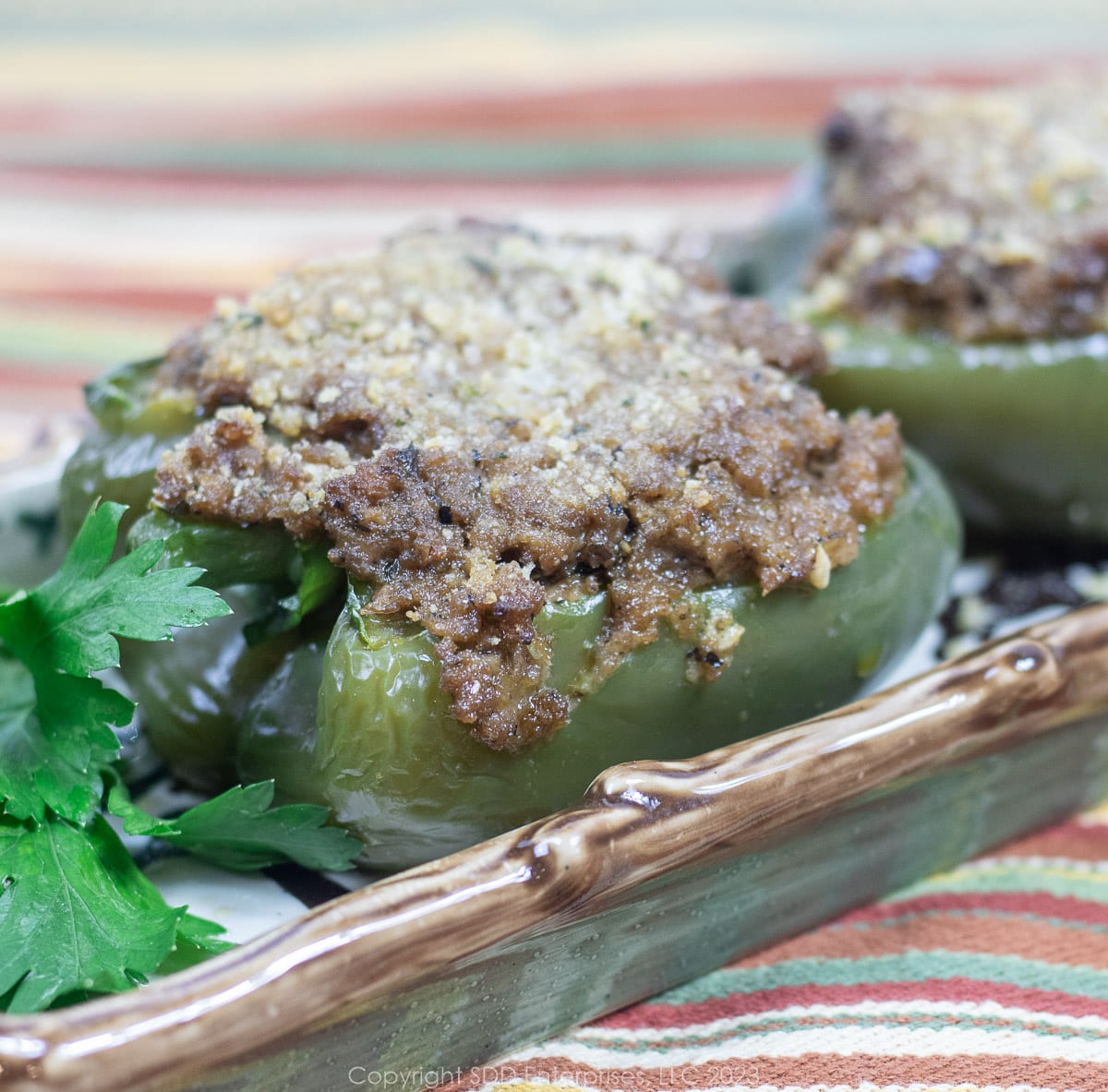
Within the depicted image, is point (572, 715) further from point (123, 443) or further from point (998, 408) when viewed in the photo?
point (998, 408)

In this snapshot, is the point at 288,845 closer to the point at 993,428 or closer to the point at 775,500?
the point at 775,500

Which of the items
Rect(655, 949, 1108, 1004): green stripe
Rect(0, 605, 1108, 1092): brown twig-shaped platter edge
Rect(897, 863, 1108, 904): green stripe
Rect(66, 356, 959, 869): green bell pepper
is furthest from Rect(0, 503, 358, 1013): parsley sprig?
Rect(897, 863, 1108, 904): green stripe

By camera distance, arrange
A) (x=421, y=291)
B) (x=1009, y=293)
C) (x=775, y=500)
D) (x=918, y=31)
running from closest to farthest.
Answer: (x=775, y=500), (x=421, y=291), (x=1009, y=293), (x=918, y=31)

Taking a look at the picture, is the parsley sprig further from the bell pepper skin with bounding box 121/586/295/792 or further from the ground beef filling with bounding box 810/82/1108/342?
the ground beef filling with bounding box 810/82/1108/342

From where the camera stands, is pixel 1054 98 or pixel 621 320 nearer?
pixel 621 320

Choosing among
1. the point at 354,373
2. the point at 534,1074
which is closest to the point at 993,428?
the point at 354,373

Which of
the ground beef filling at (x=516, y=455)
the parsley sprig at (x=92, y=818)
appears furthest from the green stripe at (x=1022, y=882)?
the parsley sprig at (x=92, y=818)

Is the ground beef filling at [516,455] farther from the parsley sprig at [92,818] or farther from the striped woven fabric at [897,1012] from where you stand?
the striped woven fabric at [897,1012]
